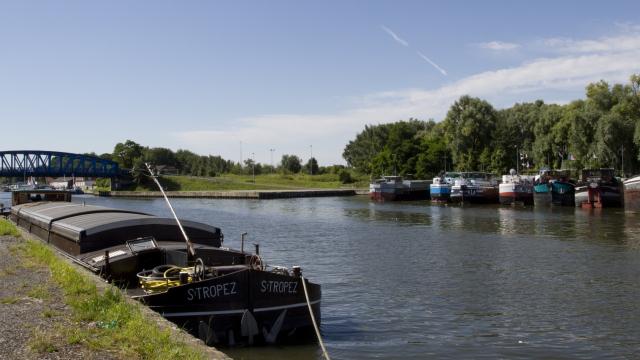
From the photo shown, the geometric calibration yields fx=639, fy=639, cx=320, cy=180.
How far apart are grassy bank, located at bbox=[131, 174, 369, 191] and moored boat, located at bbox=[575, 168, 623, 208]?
85702 millimetres

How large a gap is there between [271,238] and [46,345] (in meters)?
34.3

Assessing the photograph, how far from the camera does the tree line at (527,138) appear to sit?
89125 mm

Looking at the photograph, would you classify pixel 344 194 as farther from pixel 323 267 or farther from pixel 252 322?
pixel 252 322

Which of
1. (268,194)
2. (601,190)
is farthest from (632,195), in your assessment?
(268,194)

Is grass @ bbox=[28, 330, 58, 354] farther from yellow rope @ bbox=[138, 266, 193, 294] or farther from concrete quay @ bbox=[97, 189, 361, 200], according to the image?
concrete quay @ bbox=[97, 189, 361, 200]

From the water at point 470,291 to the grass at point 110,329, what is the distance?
10.8ft

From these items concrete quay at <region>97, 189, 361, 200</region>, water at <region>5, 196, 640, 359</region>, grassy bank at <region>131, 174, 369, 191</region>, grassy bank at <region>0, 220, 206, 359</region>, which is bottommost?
water at <region>5, 196, 640, 359</region>

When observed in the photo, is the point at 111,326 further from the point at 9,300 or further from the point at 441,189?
the point at 441,189

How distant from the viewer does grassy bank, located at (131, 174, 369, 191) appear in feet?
520

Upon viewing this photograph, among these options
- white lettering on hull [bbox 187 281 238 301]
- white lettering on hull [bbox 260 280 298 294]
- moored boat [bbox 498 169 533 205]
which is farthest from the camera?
moored boat [bbox 498 169 533 205]

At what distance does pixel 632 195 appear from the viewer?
215ft

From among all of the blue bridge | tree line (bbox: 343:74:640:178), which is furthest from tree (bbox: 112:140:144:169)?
tree line (bbox: 343:74:640:178)

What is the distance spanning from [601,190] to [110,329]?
69511 mm

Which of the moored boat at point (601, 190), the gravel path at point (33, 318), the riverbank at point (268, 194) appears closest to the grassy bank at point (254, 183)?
the riverbank at point (268, 194)
